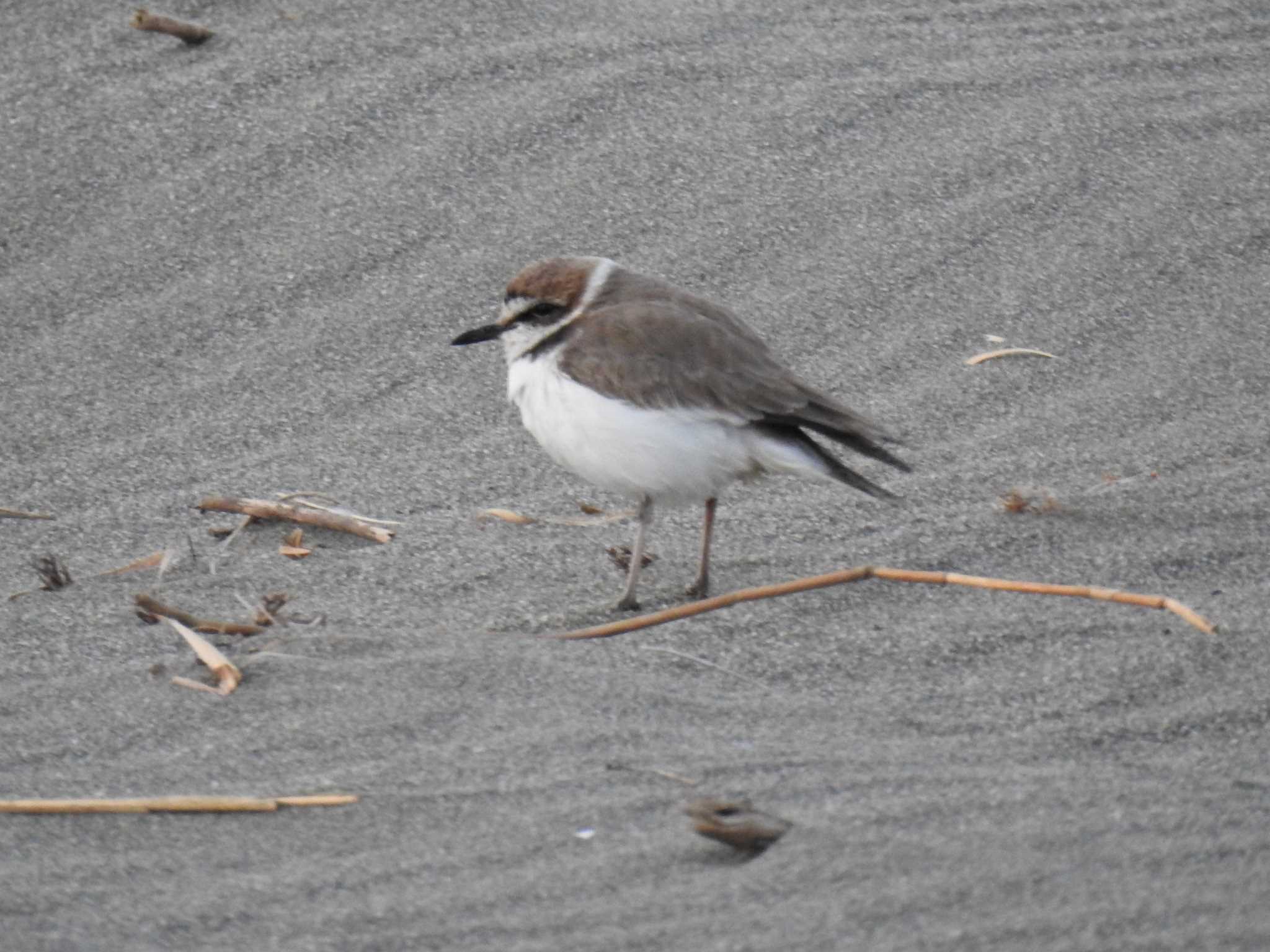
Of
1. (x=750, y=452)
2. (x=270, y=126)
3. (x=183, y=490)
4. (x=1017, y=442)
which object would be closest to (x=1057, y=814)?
(x=750, y=452)

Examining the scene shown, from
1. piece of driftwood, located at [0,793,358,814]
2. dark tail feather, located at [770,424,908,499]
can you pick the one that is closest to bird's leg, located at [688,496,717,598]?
dark tail feather, located at [770,424,908,499]

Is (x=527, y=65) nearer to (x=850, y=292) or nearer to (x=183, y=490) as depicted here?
(x=850, y=292)

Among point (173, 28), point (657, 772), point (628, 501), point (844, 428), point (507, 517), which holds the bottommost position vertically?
point (628, 501)

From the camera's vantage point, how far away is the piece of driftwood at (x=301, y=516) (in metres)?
4.95

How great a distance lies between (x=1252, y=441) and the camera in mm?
5230

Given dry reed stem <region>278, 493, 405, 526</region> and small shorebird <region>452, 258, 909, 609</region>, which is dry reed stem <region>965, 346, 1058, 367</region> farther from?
dry reed stem <region>278, 493, 405, 526</region>

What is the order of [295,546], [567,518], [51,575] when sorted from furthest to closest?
[567,518], [295,546], [51,575]

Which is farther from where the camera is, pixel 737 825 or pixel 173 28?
pixel 173 28

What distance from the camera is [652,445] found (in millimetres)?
4309

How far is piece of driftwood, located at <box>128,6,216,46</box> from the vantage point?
7355mm

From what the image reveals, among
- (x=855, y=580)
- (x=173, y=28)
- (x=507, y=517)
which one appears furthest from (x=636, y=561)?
(x=173, y=28)

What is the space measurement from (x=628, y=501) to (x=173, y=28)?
3.62 meters

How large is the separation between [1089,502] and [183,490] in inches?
120

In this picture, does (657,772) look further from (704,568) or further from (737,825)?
(704,568)
